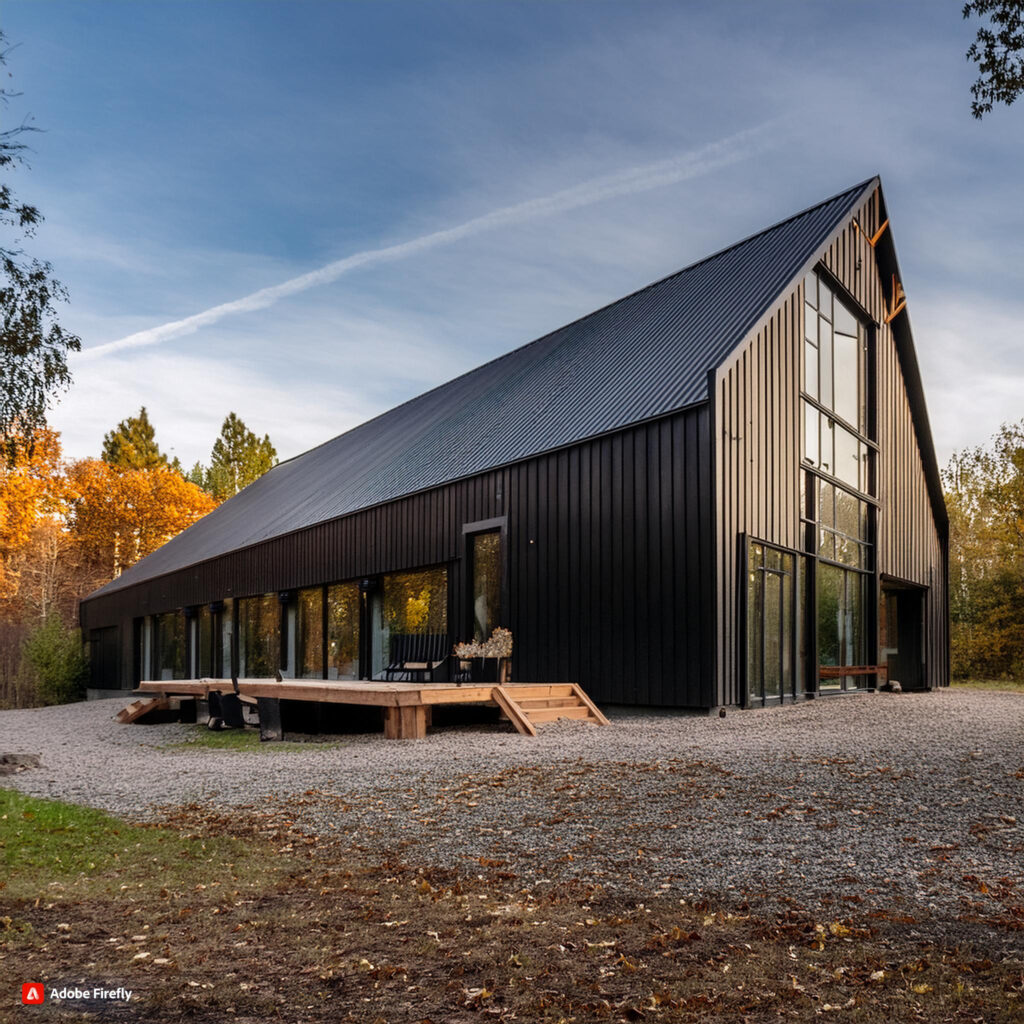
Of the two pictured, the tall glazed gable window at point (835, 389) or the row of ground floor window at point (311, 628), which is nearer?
the tall glazed gable window at point (835, 389)

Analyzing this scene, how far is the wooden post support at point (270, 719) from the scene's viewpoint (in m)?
11.8

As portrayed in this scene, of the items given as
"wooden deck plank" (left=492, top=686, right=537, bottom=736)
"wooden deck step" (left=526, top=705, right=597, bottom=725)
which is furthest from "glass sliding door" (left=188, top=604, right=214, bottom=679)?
"wooden deck plank" (left=492, top=686, right=537, bottom=736)

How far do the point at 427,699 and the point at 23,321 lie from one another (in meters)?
5.72

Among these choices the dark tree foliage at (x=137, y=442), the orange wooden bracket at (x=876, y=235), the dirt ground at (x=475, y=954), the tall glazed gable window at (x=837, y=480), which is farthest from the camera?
the dark tree foliage at (x=137, y=442)

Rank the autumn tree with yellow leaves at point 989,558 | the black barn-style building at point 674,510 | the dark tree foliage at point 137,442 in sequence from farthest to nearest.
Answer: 1. the dark tree foliage at point 137,442
2. the autumn tree with yellow leaves at point 989,558
3. the black barn-style building at point 674,510

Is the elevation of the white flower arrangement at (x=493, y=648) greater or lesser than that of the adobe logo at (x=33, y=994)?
greater

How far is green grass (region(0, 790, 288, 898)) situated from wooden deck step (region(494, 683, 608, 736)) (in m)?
4.85

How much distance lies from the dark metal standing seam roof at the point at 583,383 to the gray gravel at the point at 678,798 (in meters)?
4.59

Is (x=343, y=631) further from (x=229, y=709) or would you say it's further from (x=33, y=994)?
(x=33, y=994)

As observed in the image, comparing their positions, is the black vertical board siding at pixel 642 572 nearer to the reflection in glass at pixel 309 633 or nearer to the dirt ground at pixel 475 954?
the dirt ground at pixel 475 954

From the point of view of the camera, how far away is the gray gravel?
4660mm

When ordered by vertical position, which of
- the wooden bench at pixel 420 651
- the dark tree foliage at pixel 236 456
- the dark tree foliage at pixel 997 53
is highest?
the dark tree foliage at pixel 236 456

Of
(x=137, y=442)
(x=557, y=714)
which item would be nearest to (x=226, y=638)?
(x=557, y=714)

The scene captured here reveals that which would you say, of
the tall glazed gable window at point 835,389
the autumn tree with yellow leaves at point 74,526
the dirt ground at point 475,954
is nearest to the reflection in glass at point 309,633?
the tall glazed gable window at point 835,389
